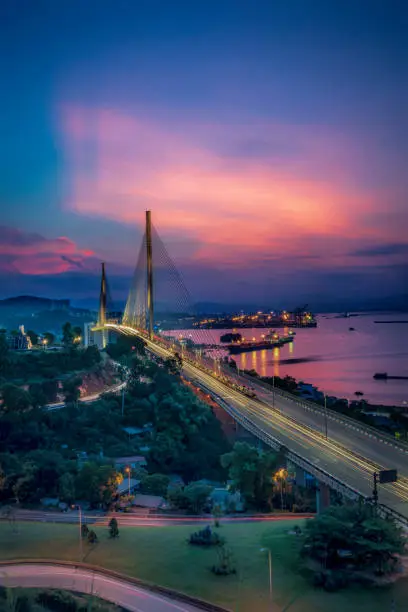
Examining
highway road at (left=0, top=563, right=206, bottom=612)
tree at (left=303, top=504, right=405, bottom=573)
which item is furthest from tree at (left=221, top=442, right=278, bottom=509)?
highway road at (left=0, top=563, right=206, bottom=612)

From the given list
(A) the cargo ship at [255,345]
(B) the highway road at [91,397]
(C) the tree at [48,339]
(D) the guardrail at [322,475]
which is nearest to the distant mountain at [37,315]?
(A) the cargo ship at [255,345]

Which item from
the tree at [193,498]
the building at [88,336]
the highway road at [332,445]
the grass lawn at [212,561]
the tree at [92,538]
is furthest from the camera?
the building at [88,336]

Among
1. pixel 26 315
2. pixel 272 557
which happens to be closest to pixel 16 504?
pixel 272 557

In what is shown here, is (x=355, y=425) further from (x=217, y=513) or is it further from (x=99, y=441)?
(x=99, y=441)

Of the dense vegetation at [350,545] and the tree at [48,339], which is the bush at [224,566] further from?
the tree at [48,339]

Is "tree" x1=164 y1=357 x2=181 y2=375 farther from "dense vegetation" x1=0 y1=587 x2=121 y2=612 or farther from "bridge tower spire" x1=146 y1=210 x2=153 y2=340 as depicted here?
"dense vegetation" x1=0 y1=587 x2=121 y2=612

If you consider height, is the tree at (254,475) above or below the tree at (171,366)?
below
